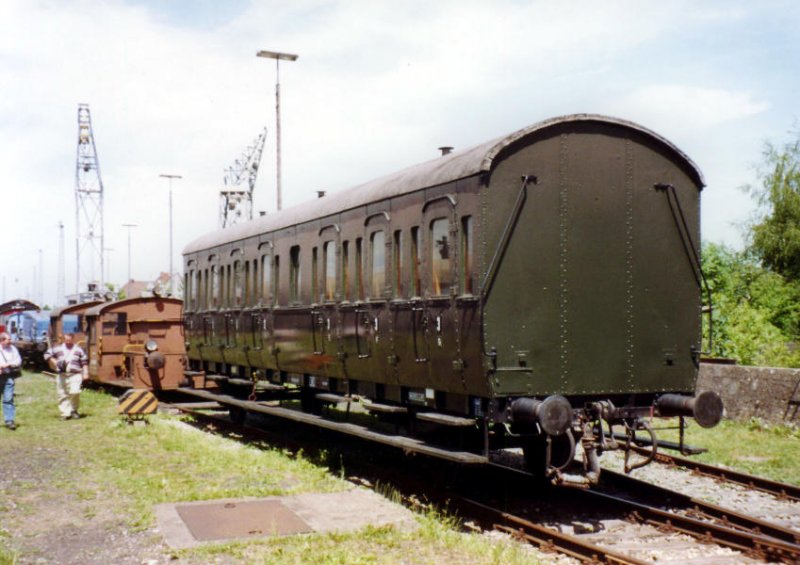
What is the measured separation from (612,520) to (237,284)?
358 inches

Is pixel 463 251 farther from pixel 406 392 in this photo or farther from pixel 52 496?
pixel 52 496

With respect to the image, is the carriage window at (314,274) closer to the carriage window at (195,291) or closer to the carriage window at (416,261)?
the carriage window at (416,261)

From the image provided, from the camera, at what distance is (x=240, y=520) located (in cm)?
864

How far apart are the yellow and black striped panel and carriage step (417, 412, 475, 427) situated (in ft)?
27.3

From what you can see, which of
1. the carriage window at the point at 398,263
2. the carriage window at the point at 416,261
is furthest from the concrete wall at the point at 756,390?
the carriage window at the point at 416,261

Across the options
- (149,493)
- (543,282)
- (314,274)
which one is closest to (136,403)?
(314,274)

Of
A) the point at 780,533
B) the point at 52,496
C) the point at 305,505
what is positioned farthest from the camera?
the point at 52,496

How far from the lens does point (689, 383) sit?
9516mm

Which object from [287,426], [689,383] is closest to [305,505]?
[689,383]

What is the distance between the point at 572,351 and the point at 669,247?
5.71 feet

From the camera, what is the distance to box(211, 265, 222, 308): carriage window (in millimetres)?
17109

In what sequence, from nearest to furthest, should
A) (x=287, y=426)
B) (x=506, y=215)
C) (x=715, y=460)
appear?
(x=506, y=215)
(x=715, y=460)
(x=287, y=426)

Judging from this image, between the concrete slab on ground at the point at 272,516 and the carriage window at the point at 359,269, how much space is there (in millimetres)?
2593

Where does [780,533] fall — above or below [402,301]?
below
